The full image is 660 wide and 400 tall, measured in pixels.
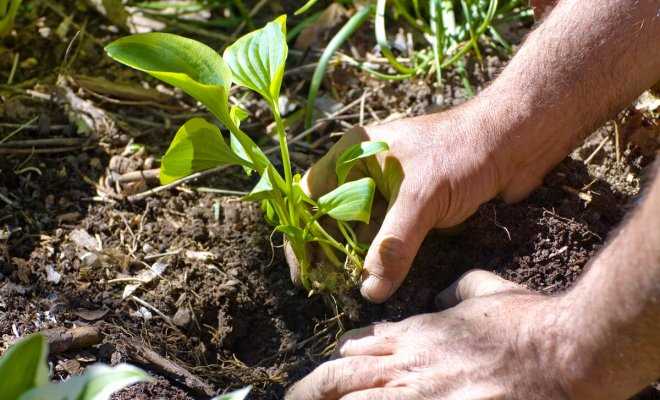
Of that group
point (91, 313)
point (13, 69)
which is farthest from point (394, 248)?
point (13, 69)

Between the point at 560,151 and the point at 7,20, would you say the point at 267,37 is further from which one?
the point at 7,20

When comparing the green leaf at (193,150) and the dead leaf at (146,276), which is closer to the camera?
the green leaf at (193,150)

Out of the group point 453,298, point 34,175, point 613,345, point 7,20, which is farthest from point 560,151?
A: point 7,20

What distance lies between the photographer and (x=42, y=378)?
1.07 meters

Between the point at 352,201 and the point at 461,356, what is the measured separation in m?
0.33

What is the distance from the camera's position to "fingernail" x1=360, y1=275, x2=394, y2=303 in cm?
161

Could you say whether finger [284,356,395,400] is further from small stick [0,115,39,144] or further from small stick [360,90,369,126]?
small stick [0,115,39,144]

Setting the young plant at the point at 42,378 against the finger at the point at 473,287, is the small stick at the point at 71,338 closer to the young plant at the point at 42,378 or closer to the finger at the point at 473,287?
the young plant at the point at 42,378

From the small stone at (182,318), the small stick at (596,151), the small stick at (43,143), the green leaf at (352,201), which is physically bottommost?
the small stone at (182,318)

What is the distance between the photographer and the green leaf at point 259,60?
1.50m

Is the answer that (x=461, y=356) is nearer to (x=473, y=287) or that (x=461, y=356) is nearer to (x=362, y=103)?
(x=473, y=287)

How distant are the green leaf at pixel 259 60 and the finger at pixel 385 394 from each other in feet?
1.74

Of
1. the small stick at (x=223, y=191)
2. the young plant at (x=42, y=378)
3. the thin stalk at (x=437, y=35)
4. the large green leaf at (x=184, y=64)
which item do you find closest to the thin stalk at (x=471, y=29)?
the thin stalk at (x=437, y=35)

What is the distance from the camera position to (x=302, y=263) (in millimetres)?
1668
